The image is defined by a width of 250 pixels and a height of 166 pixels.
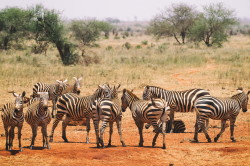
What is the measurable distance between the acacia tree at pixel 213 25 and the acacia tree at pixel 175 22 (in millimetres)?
3605

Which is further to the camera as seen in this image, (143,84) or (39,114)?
(143,84)

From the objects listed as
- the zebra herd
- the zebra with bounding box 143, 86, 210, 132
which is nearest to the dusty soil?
the zebra herd

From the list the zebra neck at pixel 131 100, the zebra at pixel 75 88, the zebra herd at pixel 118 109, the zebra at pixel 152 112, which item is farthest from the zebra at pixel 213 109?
the zebra at pixel 75 88

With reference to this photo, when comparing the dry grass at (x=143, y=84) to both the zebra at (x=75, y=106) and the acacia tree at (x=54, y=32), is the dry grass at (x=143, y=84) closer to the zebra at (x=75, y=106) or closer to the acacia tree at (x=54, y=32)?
the zebra at (x=75, y=106)

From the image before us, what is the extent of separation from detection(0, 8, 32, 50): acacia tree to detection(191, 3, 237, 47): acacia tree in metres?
18.5

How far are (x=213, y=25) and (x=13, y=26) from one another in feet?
72.1

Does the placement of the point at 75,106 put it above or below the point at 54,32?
below

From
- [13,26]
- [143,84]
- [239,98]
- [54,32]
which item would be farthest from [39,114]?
[13,26]

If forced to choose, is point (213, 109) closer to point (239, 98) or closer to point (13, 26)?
point (239, 98)

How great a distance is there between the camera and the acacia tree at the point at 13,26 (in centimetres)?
3944

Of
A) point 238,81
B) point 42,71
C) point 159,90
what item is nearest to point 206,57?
point 238,81

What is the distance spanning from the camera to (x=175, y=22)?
52.5 metres

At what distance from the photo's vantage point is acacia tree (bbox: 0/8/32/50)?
39438 millimetres

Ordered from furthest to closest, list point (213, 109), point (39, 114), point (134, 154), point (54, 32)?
point (54, 32) < point (213, 109) < point (39, 114) < point (134, 154)
